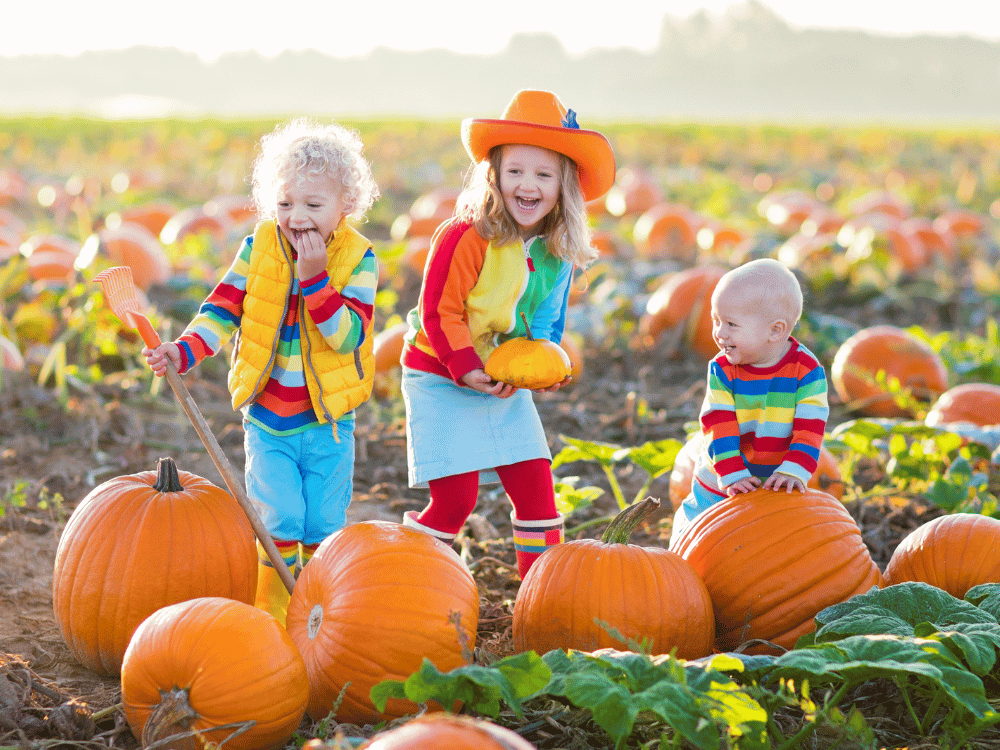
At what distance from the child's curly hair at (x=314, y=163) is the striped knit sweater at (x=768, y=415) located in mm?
1255

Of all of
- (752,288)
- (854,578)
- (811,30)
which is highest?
(811,30)

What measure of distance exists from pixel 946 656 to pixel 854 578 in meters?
0.65

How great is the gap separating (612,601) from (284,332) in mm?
1333

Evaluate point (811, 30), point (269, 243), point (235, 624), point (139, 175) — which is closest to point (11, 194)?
point (139, 175)

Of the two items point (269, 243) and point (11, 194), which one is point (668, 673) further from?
point (11, 194)

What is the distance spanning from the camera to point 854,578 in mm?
2846

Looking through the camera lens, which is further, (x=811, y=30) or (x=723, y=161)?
(x=811, y=30)

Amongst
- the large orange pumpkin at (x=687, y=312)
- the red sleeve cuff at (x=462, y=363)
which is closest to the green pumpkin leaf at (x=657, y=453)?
the red sleeve cuff at (x=462, y=363)

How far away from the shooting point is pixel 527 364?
2.99 meters

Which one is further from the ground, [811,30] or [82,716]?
[811,30]

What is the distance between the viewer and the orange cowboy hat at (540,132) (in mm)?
3053

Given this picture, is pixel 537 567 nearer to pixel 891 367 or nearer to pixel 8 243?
pixel 891 367

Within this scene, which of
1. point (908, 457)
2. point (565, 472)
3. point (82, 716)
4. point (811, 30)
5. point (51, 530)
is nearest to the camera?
point (82, 716)

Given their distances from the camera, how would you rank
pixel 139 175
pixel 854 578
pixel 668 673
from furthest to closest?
1. pixel 139 175
2. pixel 854 578
3. pixel 668 673
